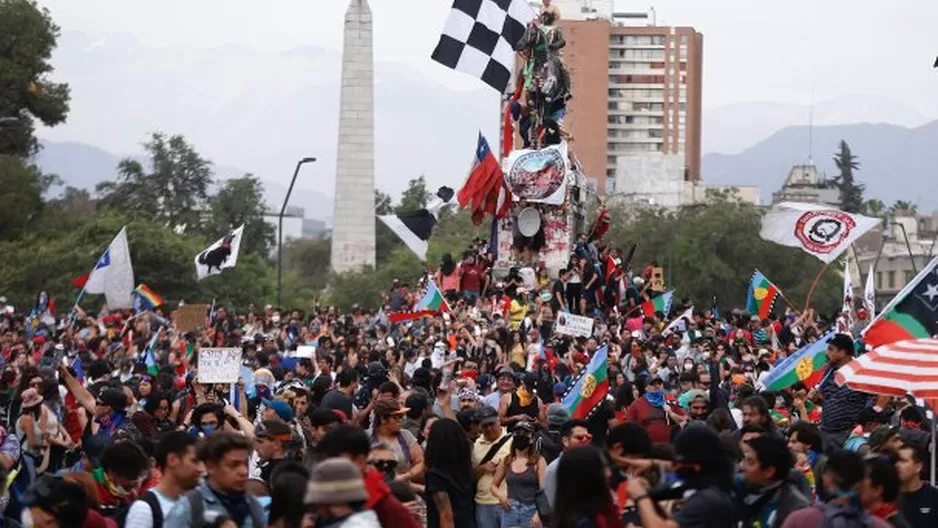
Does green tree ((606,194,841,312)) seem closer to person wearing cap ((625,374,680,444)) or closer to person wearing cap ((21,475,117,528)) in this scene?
person wearing cap ((625,374,680,444))

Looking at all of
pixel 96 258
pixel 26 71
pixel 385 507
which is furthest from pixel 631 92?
pixel 385 507

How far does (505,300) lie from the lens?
129 ft

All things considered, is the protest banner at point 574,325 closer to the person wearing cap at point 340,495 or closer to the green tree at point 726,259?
A: the person wearing cap at point 340,495

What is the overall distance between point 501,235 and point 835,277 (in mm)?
41351

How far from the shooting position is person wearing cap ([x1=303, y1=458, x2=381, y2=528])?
8211 millimetres

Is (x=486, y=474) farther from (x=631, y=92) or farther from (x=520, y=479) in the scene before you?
(x=631, y=92)

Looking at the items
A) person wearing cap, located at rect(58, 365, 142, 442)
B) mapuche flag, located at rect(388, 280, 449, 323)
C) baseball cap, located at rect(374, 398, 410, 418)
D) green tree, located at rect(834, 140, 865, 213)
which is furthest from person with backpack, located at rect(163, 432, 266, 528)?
green tree, located at rect(834, 140, 865, 213)

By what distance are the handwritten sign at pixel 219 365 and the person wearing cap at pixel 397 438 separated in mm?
5359

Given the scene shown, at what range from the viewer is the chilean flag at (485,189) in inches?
1753

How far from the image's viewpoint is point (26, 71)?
6800 cm

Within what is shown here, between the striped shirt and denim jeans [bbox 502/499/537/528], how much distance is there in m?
2.43

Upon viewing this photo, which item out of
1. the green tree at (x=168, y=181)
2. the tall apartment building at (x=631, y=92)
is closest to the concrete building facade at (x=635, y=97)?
the tall apartment building at (x=631, y=92)

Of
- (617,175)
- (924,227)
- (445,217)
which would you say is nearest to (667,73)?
(617,175)

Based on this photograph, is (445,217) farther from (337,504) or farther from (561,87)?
(337,504)
